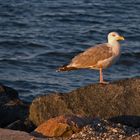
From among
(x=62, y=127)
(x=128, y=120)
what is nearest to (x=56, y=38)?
(x=128, y=120)

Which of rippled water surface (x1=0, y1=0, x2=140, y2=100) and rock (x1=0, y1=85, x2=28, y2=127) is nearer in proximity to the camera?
rock (x1=0, y1=85, x2=28, y2=127)

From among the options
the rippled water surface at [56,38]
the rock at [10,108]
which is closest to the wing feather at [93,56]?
the rock at [10,108]

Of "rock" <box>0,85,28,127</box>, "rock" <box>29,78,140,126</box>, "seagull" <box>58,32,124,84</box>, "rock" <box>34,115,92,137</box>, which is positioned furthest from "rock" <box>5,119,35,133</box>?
"seagull" <box>58,32,124,84</box>

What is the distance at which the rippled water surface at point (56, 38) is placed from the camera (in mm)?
17328

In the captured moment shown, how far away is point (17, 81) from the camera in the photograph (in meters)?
17.2

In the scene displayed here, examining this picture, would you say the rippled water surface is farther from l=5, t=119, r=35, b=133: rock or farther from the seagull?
l=5, t=119, r=35, b=133: rock

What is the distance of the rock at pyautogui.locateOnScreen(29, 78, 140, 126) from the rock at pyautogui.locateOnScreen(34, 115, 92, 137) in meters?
1.22

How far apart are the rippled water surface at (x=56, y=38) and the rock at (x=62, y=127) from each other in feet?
19.5

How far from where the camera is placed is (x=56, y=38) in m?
23.3

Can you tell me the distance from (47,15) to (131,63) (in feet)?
30.5

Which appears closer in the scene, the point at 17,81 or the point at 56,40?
the point at 17,81

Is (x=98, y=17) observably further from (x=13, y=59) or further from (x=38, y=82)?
(x=38, y=82)

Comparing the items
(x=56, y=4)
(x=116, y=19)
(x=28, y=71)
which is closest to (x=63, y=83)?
(x=28, y=71)

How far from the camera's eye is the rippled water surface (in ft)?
56.9
